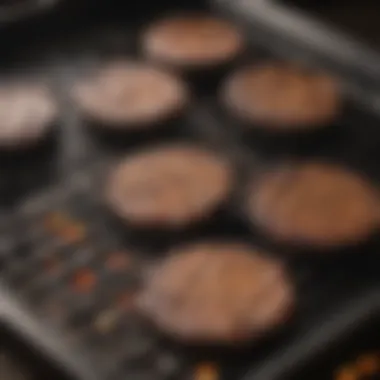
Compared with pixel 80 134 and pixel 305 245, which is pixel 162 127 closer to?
pixel 80 134

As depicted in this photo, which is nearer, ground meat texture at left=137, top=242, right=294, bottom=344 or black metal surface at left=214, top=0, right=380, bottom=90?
ground meat texture at left=137, top=242, right=294, bottom=344

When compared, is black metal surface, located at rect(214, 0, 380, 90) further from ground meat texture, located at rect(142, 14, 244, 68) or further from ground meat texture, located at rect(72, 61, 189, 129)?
ground meat texture, located at rect(72, 61, 189, 129)

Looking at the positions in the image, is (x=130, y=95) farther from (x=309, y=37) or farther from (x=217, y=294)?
(x=217, y=294)

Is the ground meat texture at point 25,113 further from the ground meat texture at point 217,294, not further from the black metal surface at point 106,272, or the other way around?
the ground meat texture at point 217,294

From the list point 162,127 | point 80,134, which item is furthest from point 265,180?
point 80,134

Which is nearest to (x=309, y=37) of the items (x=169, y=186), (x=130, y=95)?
(x=130, y=95)

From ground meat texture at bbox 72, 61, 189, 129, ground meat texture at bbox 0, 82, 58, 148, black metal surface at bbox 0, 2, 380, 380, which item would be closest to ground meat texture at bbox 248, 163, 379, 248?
black metal surface at bbox 0, 2, 380, 380

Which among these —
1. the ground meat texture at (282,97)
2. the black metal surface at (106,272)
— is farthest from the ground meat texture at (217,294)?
the ground meat texture at (282,97)
